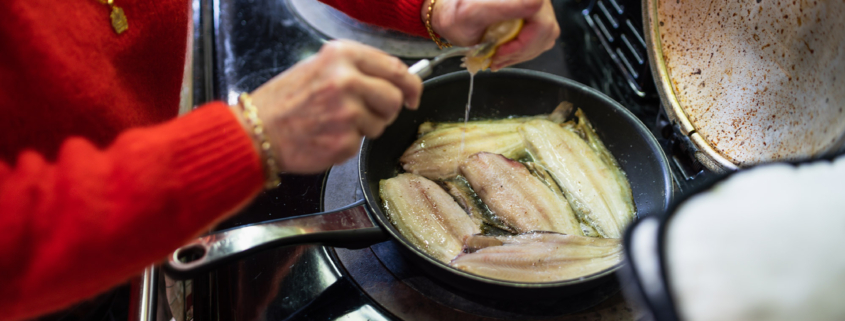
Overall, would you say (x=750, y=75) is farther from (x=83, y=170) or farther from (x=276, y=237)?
(x=83, y=170)

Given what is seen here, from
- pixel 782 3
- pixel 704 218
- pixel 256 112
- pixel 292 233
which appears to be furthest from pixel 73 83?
pixel 782 3

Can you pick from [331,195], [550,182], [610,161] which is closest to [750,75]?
[610,161]

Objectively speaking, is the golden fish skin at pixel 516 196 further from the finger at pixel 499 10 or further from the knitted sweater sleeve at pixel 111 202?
the knitted sweater sleeve at pixel 111 202

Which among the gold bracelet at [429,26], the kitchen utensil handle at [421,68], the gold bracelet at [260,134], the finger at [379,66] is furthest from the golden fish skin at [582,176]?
the gold bracelet at [260,134]

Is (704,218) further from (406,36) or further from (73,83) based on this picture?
(406,36)

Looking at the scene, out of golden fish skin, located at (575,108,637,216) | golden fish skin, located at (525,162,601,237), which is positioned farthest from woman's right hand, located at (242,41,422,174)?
golden fish skin, located at (575,108,637,216)

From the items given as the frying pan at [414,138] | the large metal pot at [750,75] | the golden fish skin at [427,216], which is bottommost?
the golden fish skin at [427,216]
